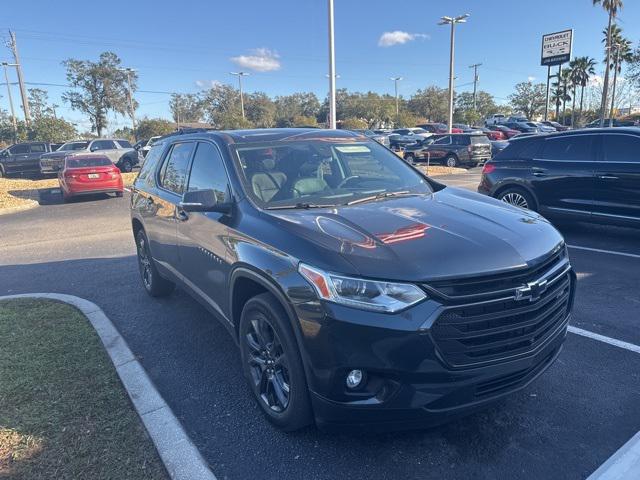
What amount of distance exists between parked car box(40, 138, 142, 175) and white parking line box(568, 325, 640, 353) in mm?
21849

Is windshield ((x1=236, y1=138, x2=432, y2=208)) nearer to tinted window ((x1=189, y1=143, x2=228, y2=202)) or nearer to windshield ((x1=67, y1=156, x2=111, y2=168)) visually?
tinted window ((x1=189, y1=143, x2=228, y2=202))

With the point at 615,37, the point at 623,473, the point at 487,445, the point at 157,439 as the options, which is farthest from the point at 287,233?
the point at 615,37

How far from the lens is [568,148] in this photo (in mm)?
7852

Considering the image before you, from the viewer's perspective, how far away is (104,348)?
4.13m

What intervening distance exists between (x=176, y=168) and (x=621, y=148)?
6.53 meters

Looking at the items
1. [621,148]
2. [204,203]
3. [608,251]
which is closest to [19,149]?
[204,203]

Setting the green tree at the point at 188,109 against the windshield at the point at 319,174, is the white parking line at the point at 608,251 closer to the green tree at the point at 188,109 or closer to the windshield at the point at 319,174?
the windshield at the point at 319,174

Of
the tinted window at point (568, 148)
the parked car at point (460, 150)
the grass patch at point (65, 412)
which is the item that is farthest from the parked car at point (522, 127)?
the grass patch at point (65, 412)

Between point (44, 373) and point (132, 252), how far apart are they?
14.7 feet

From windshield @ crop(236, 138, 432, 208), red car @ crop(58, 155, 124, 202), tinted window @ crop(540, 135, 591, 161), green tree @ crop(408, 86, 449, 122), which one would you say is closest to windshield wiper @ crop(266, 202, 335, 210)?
windshield @ crop(236, 138, 432, 208)

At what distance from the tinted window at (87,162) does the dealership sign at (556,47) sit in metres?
49.5

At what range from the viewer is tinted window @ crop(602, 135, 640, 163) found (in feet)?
23.1

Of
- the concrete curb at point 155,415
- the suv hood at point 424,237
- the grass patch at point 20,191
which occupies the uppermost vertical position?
the suv hood at point 424,237

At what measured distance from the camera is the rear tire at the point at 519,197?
827cm
